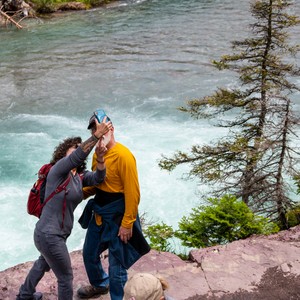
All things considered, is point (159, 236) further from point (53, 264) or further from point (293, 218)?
point (293, 218)

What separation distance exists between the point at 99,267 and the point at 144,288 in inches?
74.0

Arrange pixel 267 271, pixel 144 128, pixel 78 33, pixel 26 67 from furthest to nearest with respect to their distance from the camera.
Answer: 1. pixel 78 33
2. pixel 26 67
3. pixel 144 128
4. pixel 267 271

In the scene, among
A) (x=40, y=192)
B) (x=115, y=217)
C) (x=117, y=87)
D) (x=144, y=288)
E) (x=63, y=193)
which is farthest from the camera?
(x=117, y=87)

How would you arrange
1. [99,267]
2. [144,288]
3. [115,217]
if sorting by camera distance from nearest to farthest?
[144,288] → [115,217] → [99,267]

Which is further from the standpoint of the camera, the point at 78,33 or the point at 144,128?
the point at 78,33

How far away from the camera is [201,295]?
5.36m

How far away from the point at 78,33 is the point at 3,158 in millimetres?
15098

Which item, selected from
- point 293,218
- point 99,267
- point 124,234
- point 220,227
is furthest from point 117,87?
point 124,234

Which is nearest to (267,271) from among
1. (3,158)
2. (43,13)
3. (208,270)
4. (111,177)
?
(208,270)

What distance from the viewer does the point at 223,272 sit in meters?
5.73

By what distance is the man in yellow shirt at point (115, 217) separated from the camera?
14.7ft

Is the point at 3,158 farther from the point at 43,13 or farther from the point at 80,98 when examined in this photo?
the point at 43,13

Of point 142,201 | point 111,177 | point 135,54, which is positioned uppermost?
point 111,177

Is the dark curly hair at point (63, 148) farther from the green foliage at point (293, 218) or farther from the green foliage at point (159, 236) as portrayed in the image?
the green foliage at point (293, 218)
